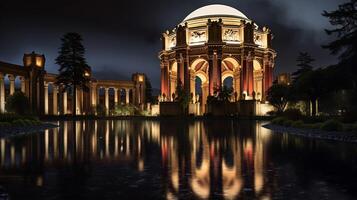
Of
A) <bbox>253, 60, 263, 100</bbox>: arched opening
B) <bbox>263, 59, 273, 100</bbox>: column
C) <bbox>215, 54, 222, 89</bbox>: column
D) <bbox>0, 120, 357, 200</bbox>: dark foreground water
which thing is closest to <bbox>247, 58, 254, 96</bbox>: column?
<bbox>253, 60, 263, 100</bbox>: arched opening

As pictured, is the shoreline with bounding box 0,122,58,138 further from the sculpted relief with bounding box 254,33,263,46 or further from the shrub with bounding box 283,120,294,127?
the sculpted relief with bounding box 254,33,263,46

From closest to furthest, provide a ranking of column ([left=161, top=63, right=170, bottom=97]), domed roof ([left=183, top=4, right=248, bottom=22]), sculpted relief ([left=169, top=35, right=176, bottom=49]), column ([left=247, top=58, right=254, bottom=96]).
→ 1. column ([left=247, top=58, right=254, bottom=96])
2. domed roof ([left=183, top=4, right=248, bottom=22])
3. sculpted relief ([left=169, top=35, right=176, bottom=49])
4. column ([left=161, top=63, right=170, bottom=97])

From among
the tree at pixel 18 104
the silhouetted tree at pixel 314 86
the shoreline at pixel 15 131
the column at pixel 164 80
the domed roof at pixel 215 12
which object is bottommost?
the shoreline at pixel 15 131

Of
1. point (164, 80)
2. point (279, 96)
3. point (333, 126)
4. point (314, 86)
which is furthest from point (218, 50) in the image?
point (333, 126)

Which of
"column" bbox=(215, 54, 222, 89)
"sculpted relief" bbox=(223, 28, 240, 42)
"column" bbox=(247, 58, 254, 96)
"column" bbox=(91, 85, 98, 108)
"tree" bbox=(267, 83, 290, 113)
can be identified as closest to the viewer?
"tree" bbox=(267, 83, 290, 113)

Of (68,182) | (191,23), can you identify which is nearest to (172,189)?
(68,182)

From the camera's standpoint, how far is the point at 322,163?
8.95 metres

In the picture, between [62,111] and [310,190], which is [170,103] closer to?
[62,111]

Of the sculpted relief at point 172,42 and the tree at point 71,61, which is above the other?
the sculpted relief at point 172,42

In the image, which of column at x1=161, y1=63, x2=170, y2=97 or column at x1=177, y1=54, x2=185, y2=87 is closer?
column at x1=177, y1=54, x2=185, y2=87

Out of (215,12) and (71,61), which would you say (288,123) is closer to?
(71,61)

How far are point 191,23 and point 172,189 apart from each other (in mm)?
67095

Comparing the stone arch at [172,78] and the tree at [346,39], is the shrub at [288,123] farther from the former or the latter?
the stone arch at [172,78]

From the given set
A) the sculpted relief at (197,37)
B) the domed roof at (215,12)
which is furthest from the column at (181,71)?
the domed roof at (215,12)
